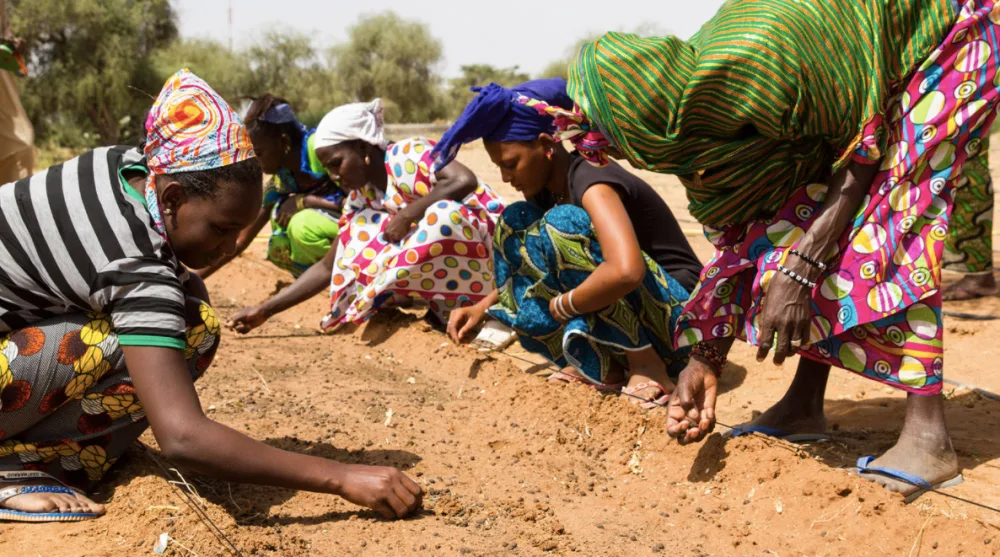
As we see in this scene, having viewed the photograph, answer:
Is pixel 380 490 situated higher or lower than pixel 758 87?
lower

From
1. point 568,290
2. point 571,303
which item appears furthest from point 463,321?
point 571,303

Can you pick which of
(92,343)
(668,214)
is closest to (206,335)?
(92,343)

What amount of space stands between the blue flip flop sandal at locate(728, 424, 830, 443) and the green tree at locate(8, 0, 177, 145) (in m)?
24.0

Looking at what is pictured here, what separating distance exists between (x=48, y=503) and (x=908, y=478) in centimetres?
242

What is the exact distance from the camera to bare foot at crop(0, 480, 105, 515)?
2.42 metres

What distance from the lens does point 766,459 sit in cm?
280

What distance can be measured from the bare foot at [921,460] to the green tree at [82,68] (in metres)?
24.5

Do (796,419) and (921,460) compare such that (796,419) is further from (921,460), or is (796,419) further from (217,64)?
(217,64)

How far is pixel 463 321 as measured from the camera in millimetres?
4379

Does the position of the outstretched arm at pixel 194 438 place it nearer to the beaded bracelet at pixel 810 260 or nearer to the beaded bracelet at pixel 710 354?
the beaded bracelet at pixel 710 354

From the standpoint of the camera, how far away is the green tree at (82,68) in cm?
2411

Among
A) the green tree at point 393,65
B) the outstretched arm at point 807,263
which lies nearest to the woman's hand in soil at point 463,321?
the outstretched arm at point 807,263

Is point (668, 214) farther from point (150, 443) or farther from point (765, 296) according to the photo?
point (150, 443)

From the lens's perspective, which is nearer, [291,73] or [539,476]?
[539,476]
